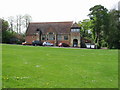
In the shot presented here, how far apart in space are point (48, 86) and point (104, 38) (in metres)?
47.2

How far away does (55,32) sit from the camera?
68.9m

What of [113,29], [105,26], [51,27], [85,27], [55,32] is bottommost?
[113,29]

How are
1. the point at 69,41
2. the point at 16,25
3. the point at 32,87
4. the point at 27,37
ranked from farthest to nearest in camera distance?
the point at 16,25, the point at 27,37, the point at 69,41, the point at 32,87

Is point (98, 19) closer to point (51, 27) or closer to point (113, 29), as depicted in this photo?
point (113, 29)

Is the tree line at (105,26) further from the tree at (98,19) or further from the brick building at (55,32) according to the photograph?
the brick building at (55,32)

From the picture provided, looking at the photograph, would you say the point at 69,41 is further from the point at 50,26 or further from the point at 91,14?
the point at 91,14

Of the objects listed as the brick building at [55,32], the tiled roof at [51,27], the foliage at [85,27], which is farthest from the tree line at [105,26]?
the tiled roof at [51,27]

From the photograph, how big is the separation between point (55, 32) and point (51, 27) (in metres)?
2.50

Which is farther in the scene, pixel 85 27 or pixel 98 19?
pixel 85 27

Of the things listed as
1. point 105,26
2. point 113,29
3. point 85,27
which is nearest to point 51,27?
point 85,27

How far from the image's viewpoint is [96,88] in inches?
315

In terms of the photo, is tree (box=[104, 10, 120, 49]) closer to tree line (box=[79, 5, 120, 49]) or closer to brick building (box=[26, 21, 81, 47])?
tree line (box=[79, 5, 120, 49])

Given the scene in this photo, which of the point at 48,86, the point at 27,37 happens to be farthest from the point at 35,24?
the point at 48,86

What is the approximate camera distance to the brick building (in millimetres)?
65750
